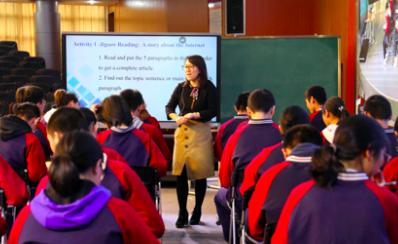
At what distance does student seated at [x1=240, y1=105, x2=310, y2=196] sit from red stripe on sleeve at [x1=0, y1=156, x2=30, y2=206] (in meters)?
1.33

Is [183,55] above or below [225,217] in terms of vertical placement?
above

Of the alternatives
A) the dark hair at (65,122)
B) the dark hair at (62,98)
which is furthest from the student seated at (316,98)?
the dark hair at (65,122)

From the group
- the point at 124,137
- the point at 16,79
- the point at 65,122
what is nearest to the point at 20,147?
the point at 124,137

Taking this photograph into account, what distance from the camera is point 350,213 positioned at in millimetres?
1188

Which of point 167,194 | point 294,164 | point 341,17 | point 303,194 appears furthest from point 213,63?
point 303,194

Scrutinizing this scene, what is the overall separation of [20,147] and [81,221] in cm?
195

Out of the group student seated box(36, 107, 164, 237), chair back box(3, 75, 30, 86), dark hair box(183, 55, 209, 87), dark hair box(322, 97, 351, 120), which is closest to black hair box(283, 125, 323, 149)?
student seated box(36, 107, 164, 237)

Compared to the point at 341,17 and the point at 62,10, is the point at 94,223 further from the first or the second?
the point at 62,10

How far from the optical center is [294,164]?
174 centimetres

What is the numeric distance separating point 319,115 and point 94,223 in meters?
2.91

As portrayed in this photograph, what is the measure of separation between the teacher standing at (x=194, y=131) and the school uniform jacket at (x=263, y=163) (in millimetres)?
1297

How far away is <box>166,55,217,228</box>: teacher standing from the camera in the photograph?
11.6 ft

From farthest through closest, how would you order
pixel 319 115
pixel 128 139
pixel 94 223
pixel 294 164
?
pixel 319 115, pixel 128 139, pixel 294 164, pixel 94 223

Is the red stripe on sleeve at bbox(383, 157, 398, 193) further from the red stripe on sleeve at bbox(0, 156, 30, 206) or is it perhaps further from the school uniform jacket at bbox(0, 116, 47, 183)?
the school uniform jacket at bbox(0, 116, 47, 183)
